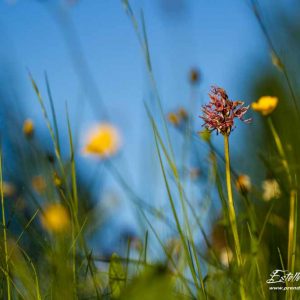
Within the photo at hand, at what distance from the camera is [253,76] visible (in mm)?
2623

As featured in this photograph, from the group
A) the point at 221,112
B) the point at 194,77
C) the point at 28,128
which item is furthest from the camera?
the point at 194,77

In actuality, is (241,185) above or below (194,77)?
below

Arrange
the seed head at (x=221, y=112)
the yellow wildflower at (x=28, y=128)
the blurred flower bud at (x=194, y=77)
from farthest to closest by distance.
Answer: the blurred flower bud at (x=194, y=77), the yellow wildflower at (x=28, y=128), the seed head at (x=221, y=112)

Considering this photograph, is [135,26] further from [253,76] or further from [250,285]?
[253,76]

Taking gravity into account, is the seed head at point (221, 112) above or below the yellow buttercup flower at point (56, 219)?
above

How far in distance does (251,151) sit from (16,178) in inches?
33.4

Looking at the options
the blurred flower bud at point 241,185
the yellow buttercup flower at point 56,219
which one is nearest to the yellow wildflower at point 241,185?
the blurred flower bud at point 241,185

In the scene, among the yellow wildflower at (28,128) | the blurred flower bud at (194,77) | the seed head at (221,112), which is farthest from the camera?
the blurred flower bud at (194,77)

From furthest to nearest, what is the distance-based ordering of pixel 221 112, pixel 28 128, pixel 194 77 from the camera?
pixel 194 77, pixel 28 128, pixel 221 112

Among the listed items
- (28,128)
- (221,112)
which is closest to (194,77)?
(28,128)

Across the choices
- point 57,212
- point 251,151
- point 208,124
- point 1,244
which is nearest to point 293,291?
point 208,124

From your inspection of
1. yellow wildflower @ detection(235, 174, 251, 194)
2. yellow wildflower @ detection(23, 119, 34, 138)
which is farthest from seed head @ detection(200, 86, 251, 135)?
yellow wildflower @ detection(23, 119, 34, 138)

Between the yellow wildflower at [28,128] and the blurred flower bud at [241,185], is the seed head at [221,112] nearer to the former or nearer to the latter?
the blurred flower bud at [241,185]

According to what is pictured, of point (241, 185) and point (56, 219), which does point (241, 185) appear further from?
point (56, 219)
